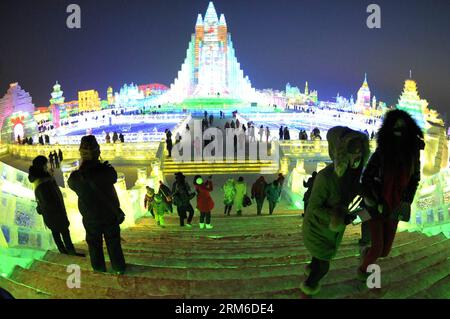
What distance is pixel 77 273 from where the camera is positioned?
339 cm

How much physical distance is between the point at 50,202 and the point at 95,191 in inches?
39.7

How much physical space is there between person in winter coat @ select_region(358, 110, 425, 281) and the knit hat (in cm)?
236

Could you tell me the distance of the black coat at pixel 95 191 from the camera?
3328 millimetres

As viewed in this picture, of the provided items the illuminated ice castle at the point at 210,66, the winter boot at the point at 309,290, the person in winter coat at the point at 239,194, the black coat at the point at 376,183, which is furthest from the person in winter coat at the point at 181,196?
the illuminated ice castle at the point at 210,66

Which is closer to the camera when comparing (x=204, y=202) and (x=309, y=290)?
(x=309, y=290)

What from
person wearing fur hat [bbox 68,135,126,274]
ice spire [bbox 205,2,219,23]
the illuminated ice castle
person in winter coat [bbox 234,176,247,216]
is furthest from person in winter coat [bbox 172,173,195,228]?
ice spire [bbox 205,2,219,23]

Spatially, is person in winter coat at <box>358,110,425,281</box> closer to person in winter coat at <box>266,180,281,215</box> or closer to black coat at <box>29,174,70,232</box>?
black coat at <box>29,174,70,232</box>

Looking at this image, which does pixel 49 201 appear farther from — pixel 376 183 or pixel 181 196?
pixel 376 183

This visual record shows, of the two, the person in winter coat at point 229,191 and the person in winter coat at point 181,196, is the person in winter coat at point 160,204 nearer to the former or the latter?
the person in winter coat at point 181,196

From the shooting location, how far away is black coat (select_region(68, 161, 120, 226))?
333cm

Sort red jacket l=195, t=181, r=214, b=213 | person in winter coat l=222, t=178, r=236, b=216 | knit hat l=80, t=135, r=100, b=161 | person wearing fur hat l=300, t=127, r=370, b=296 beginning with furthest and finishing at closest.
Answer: person in winter coat l=222, t=178, r=236, b=216
red jacket l=195, t=181, r=214, b=213
knit hat l=80, t=135, r=100, b=161
person wearing fur hat l=300, t=127, r=370, b=296

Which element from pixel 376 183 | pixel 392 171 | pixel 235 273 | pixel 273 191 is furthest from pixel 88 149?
pixel 273 191

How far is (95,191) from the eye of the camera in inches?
132

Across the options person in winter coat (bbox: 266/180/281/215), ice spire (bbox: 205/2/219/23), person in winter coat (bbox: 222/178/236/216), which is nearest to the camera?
person in winter coat (bbox: 222/178/236/216)
